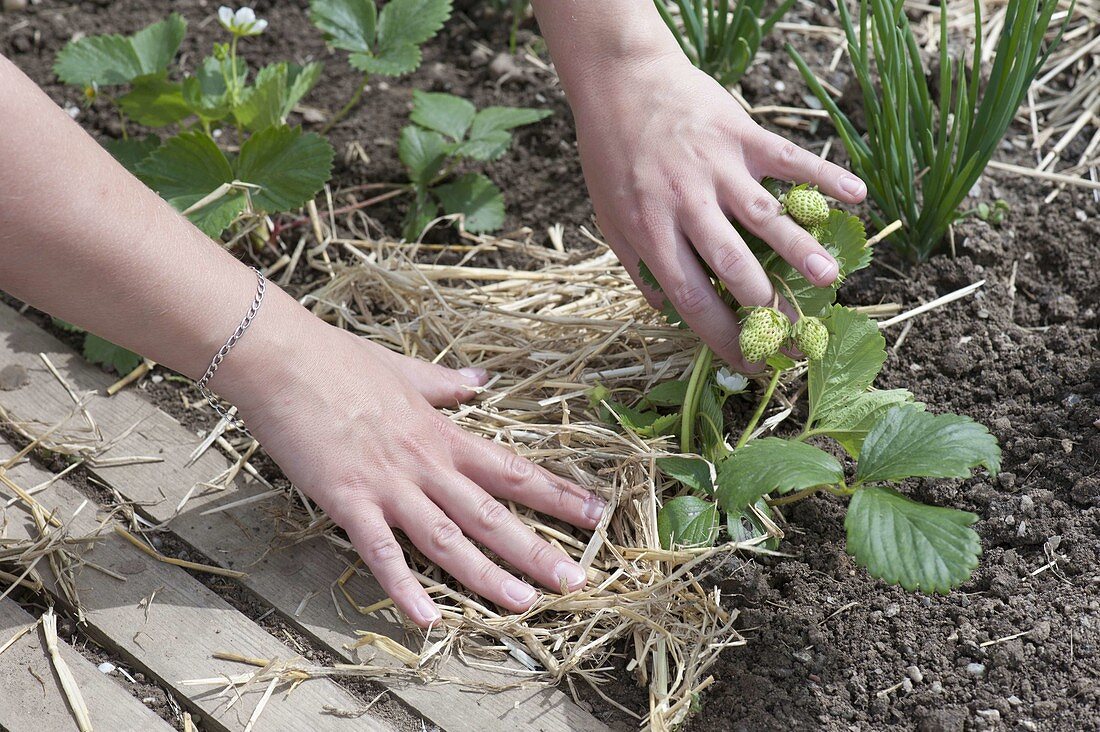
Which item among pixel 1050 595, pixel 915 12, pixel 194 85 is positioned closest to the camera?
pixel 1050 595

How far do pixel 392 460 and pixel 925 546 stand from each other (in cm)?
64

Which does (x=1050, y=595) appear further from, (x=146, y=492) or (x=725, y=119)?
(x=146, y=492)

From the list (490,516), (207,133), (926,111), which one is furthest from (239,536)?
(926,111)

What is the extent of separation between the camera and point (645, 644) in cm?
127

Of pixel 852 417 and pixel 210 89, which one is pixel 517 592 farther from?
pixel 210 89

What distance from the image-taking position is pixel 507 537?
1309 mm

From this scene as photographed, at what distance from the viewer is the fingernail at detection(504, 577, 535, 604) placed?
1287 millimetres

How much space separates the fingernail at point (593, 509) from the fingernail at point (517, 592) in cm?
13

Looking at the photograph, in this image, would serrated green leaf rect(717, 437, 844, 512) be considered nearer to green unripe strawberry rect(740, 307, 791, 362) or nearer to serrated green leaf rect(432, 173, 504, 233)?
green unripe strawberry rect(740, 307, 791, 362)

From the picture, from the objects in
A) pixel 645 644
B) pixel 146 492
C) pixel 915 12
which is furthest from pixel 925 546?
pixel 915 12

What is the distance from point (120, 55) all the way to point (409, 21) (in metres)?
0.53

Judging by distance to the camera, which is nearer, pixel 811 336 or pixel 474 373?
pixel 811 336

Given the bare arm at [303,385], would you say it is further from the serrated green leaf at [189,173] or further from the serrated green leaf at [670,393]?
the serrated green leaf at [189,173]

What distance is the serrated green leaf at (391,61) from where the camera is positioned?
5.85 ft
